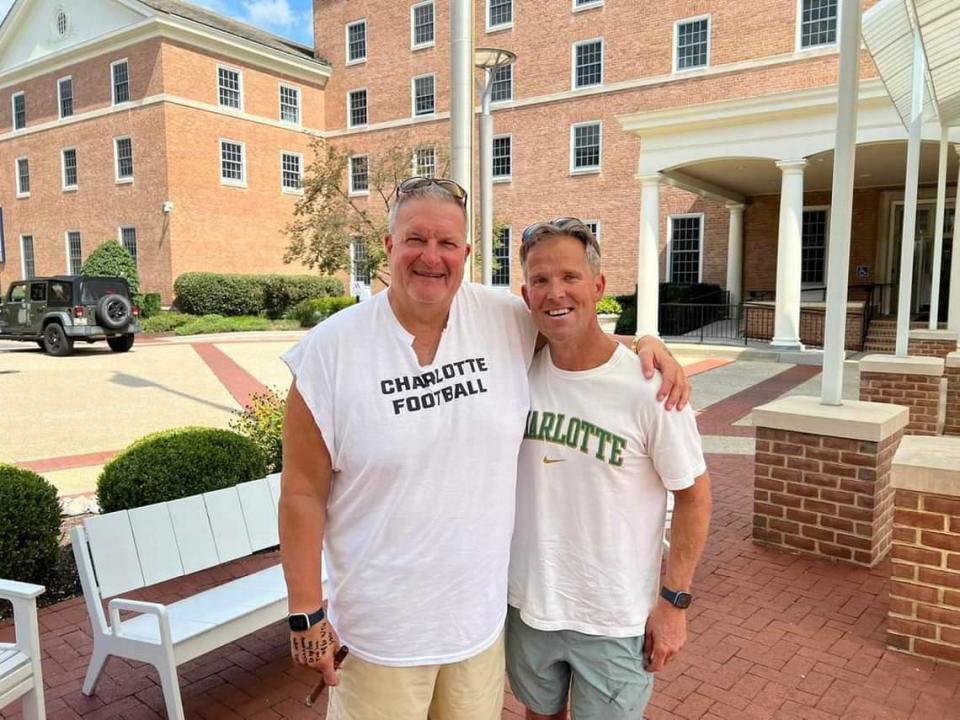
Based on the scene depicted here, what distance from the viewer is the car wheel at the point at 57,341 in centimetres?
1670

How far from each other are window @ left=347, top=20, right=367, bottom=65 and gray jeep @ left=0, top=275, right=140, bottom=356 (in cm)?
1780

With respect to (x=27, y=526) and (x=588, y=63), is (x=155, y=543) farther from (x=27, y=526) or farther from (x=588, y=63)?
(x=588, y=63)

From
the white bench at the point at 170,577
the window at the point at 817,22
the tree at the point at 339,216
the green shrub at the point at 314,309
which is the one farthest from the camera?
the green shrub at the point at 314,309

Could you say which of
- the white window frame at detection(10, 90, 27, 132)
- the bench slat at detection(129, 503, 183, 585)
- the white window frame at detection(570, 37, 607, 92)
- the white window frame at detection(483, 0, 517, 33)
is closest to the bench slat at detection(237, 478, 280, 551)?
the bench slat at detection(129, 503, 183, 585)

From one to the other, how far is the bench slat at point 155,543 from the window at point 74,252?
3285cm

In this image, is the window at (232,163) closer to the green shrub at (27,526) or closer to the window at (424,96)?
the window at (424,96)

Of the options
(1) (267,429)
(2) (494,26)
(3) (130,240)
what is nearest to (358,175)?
(2) (494,26)

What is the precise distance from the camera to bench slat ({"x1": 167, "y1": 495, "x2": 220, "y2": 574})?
10.9 feet

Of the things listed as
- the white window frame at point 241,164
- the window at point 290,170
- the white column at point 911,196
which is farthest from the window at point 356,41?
the white column at point 911,196

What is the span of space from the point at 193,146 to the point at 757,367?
75.1ft

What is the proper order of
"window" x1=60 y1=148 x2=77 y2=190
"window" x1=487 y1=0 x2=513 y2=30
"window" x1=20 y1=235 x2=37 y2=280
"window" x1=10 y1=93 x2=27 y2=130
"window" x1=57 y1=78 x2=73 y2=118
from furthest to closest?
"window" x1=20 y1=235 x2=37 y2=280 → "window" x1=10 y1=93 x2=27 y2=130 → "window" x1=60 y1=148 x2=77 y2=190 → "window" x1=57 y1=78 x2=73 y2=118 → "window" x1=487 y1=0 x2=513 y2=30

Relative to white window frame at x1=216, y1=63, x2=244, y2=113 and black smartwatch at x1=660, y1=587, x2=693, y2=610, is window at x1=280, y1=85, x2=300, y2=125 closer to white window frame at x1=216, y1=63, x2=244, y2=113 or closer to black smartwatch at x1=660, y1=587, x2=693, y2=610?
white window frame at x1=216, y1=63, x2=244, y2=113

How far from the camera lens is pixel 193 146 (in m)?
27.7

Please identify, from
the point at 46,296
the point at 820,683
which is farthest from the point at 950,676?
the point at 46,296
